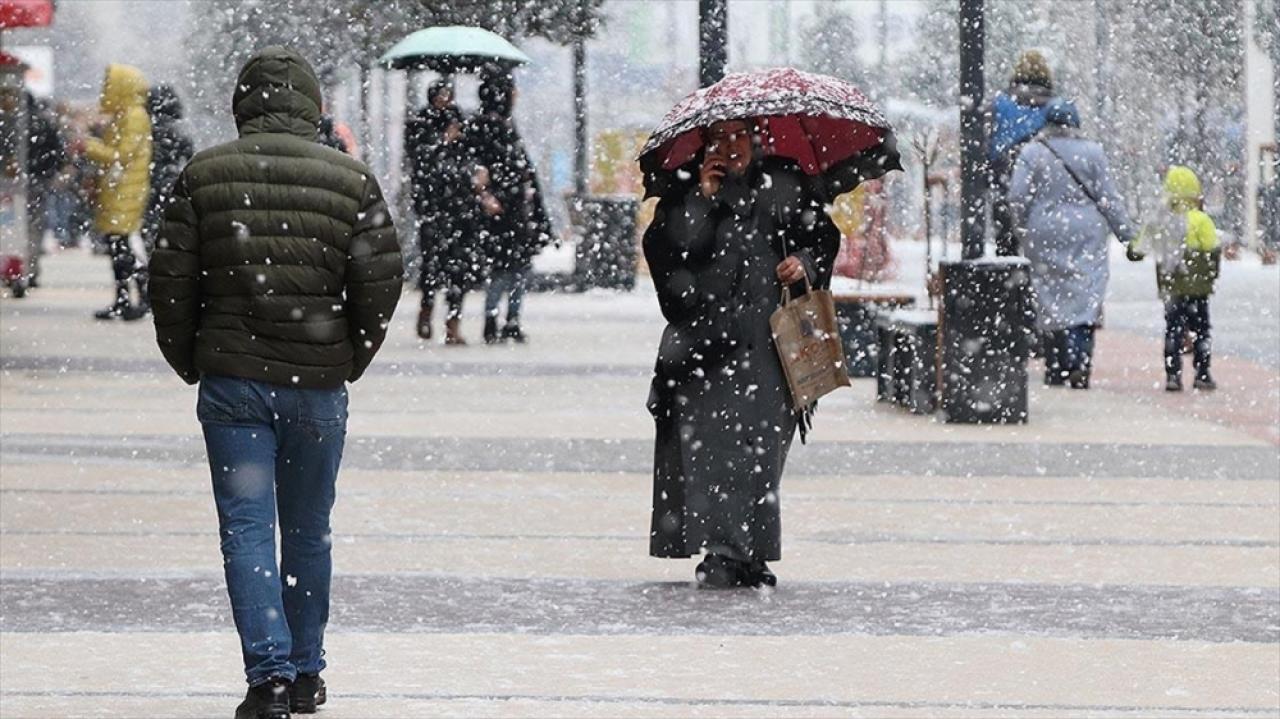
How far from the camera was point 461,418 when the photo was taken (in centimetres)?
1366

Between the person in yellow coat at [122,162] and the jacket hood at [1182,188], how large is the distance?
808cm

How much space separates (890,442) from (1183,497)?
2.19m

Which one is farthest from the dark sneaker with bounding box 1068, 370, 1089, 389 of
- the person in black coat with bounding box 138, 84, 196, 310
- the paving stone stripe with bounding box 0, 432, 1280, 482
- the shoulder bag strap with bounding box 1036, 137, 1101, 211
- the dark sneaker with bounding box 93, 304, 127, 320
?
the person in black coat with bounding box 138, 84, 196, 310

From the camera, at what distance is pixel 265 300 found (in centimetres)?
613

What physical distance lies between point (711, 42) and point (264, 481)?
6.40 meters

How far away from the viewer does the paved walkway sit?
265 inches

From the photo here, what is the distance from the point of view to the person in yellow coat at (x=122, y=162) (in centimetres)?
2028

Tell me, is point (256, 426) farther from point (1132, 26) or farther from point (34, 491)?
point (1132, 26)

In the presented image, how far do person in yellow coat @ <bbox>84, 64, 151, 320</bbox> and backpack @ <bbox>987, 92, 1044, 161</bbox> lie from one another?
22.4 feet

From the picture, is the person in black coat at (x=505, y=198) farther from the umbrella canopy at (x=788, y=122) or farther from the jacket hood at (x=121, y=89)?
the umbrella canopy at (x=788, y=122)

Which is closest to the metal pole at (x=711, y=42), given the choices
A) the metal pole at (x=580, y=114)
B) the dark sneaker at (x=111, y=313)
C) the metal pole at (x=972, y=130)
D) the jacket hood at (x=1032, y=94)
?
the metal pole at (x=972, y=130)

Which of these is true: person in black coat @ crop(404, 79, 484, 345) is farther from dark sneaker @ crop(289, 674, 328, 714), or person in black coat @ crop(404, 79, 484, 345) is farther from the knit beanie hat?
dark sneaker @ crop(289, 674, 328, 714)

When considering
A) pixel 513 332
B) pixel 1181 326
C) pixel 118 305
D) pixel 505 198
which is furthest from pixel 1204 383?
pixel 118 305

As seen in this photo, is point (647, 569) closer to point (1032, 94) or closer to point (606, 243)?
point (1032, 94)
